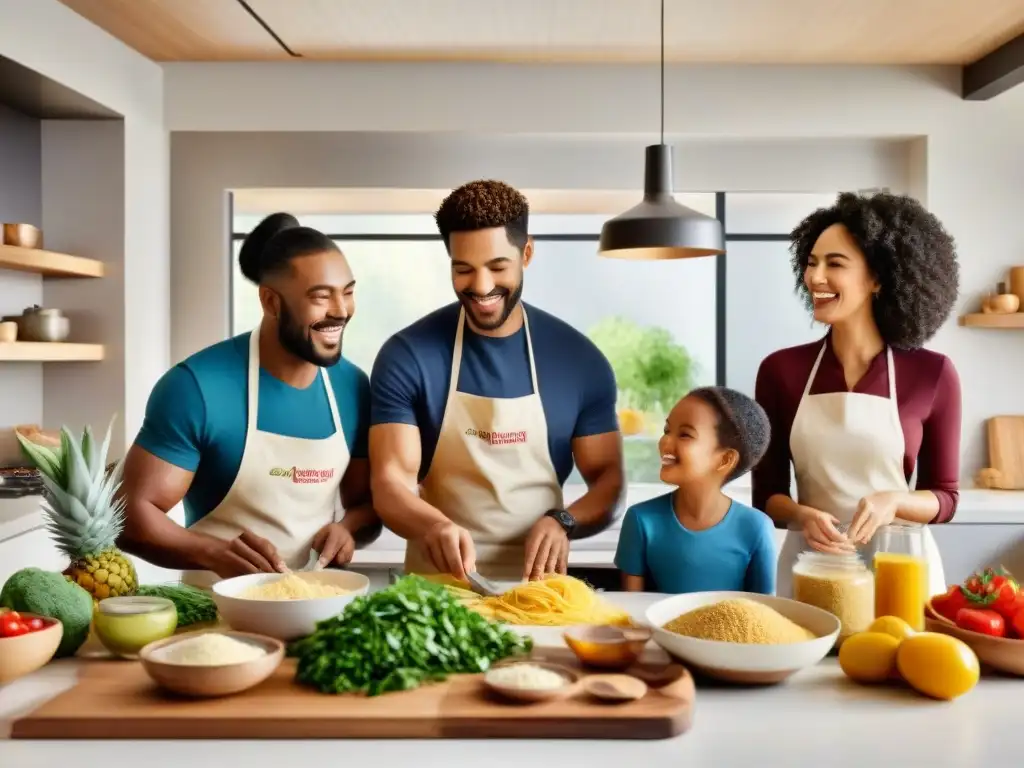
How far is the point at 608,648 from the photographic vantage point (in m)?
1.41

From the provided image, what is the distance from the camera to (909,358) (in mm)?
2240

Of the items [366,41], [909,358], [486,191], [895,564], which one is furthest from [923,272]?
[366,41]

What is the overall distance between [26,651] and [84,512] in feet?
1.07

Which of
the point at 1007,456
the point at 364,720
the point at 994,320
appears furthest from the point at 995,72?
the point at 364,720

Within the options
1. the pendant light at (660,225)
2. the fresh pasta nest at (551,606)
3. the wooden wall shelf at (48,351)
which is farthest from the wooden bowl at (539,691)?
the wooden wall shelf at (48,351)

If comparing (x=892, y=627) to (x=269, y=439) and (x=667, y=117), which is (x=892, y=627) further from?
(x=667, y=117)

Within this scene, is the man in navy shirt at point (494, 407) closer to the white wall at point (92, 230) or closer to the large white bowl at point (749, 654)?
the large white bowl at point (749, 654)

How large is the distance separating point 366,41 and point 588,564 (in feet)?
8.06

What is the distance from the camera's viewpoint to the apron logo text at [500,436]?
229cm

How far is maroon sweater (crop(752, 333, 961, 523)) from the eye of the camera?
2186mm

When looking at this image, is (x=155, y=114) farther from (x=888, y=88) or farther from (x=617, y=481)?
(x=888, y=88)

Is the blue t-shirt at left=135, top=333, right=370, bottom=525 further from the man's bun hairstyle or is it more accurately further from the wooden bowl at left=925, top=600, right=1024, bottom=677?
the wooden bowl at left=925, top=600, right=1024, bottom=677

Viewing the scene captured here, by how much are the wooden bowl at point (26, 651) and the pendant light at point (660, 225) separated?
5.52 ft

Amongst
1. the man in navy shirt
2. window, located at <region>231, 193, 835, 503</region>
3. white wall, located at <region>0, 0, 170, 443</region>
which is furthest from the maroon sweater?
white wall, located at <region>0, 0, 170, 443</region>
